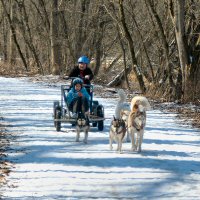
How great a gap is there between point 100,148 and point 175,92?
9459 mm

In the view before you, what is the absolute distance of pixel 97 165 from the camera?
27.8 feet

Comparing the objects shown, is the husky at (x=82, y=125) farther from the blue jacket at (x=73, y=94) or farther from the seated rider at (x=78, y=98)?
the blue jacket at (x=73, y=94)

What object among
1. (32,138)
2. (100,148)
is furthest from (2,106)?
(100,148)

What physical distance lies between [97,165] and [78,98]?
112 inches

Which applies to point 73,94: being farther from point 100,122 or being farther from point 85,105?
point 100,122

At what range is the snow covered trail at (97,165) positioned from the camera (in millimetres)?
7113

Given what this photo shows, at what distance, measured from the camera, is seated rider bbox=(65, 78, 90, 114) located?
11.1 meters

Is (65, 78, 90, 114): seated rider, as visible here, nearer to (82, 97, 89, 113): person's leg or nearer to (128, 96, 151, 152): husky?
(82, 97, 89, 113): person's leg

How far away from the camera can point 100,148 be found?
32.2 feet

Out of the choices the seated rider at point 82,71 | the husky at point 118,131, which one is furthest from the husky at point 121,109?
the seated rider at point 82,71

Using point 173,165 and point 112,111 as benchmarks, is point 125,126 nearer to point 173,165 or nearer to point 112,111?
point 173,165

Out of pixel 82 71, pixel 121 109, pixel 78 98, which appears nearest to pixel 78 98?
pixel 78 98

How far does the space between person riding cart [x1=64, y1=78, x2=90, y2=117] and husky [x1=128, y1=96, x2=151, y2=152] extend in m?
1.66

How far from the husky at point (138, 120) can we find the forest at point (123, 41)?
8487 mm
